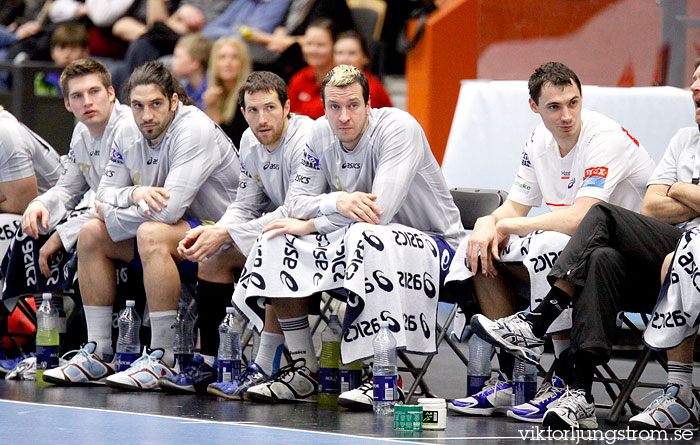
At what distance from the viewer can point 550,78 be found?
204 inches

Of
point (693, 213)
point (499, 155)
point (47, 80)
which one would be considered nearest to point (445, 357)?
point (499, 155)

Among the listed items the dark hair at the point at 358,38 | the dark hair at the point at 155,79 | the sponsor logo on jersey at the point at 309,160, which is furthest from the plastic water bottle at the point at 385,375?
the dark hair at the point at 358,38

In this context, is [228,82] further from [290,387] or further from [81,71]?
[290,387]

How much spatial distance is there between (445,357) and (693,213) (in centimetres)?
244

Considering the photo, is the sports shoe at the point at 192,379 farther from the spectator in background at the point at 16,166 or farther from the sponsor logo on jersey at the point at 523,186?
the sponsor logo on jersey at the point at 523,186

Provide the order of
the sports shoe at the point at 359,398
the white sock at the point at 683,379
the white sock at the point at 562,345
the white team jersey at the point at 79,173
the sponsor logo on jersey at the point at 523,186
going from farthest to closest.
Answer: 1. the white team jersey at the point at 79,173
2. the sponsor logo on jersey at the point at 523,186
3. the sports shoe at the point at 359,398
4. the white sock at the point at 562,345
5. the white sock at the point at 683,379

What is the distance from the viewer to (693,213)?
199 inches

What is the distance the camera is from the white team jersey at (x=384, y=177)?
5.37 m

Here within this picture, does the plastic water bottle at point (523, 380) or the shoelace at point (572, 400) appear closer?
the shoelace at point (572, 400)

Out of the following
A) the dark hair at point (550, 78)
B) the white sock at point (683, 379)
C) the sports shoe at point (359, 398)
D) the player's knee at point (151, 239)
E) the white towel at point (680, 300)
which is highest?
the dark hair at point (550, 78)

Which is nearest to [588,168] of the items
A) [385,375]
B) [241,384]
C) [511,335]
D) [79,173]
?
[511,335]

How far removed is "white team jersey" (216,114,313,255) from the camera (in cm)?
575

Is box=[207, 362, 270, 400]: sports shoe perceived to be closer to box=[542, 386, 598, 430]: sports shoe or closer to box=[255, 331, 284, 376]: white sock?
box=[255, 331, 284, 376]: white sock

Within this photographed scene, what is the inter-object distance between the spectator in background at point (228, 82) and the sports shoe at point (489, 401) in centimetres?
433
